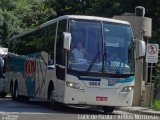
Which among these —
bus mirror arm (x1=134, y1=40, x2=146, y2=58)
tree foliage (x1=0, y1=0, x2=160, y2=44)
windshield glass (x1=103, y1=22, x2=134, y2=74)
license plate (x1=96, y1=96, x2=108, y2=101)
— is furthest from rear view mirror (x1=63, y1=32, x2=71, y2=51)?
tree foliage (x1=0, y1=0, x2=160, y2=44)

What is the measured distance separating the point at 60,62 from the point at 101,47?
1589mm

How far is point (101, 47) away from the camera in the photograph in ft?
60.8

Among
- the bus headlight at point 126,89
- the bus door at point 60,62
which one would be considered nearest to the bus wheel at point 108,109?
the bus headlight at point 126,89

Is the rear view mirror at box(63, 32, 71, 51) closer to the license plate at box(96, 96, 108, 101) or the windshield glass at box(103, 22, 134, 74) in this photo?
the windshield glass at box(103, 22, 134, 74)

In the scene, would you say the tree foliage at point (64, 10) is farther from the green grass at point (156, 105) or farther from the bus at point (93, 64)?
the bus at point (93, 64)

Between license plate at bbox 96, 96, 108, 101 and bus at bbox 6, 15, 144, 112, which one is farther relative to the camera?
license plate at bbox 96, 96, 108, 101

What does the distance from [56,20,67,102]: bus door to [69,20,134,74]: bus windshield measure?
1.67ft

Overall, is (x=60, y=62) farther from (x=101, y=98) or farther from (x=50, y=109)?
(x=50, y=109)

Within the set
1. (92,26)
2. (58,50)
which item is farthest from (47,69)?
(92,26)

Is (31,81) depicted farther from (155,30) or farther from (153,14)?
(153,14)

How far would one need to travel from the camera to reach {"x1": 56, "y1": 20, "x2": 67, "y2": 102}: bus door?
1853 cm

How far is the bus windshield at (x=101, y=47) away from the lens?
18234mm

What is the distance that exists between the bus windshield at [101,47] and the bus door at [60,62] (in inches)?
20.1

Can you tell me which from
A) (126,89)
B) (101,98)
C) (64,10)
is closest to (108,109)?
(126,89)
